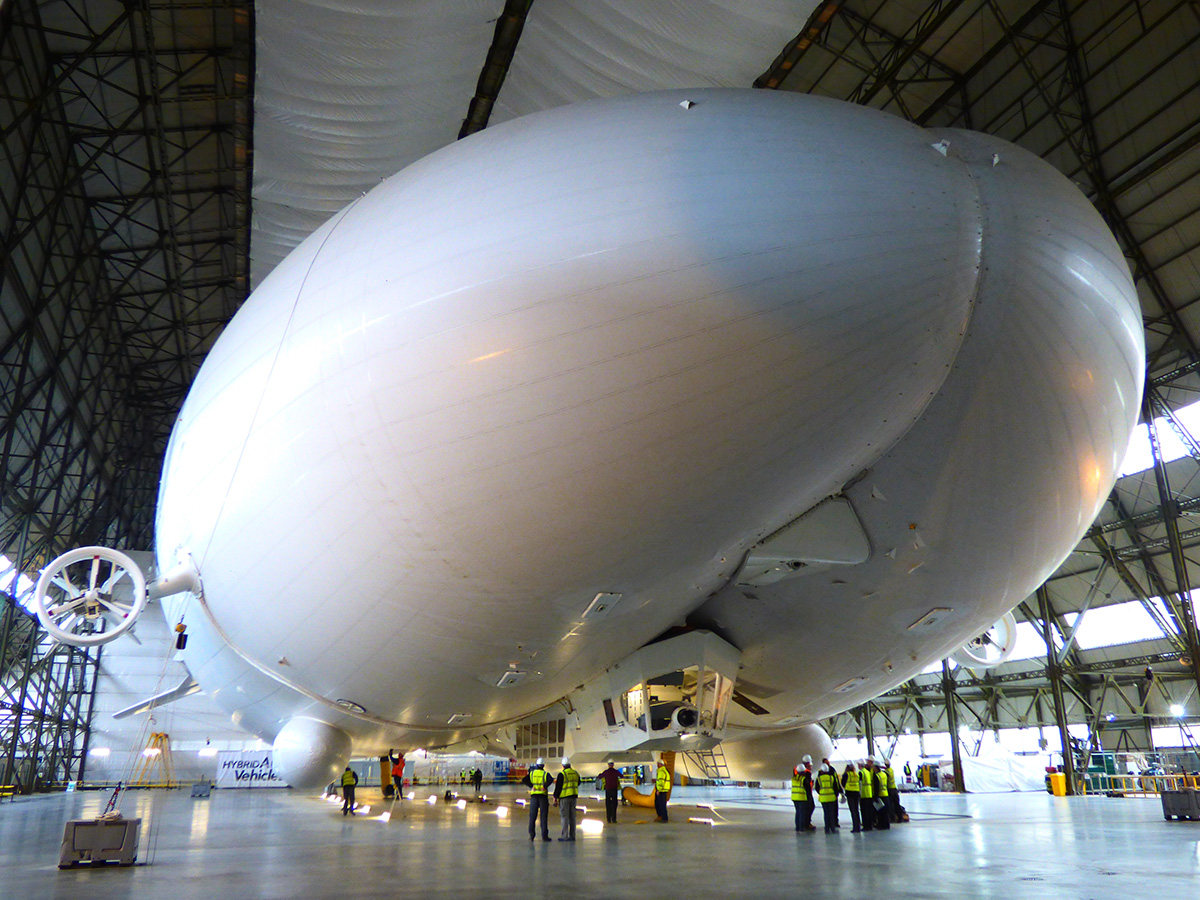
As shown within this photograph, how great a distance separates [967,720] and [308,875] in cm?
4100

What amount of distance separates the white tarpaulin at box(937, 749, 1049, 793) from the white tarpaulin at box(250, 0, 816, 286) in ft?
92.7

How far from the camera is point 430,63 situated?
1670cm

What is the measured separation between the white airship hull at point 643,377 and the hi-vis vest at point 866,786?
4.54 m

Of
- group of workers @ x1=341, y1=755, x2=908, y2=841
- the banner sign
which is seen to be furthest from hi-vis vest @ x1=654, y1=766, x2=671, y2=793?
the banner sign

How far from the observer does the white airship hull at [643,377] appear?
557cm

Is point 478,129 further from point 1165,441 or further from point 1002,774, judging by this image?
point 1002,774

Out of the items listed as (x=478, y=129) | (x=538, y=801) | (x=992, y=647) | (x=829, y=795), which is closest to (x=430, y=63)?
(x=478, y=129)

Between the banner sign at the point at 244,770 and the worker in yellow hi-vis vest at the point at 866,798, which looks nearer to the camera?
the worker in yellow hi-vis vest at the point at 866,798

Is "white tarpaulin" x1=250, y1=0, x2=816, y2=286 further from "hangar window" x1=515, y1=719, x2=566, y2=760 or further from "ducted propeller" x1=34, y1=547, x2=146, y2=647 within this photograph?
"hangar window" x1=515, y1=719, x2=566, y2=760

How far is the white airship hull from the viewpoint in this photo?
18.3 ft

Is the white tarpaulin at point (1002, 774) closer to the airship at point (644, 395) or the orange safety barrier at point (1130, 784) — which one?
the orange safety barrier at point (1130, 784)

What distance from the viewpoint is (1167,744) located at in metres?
32.8

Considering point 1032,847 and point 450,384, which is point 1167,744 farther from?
point 450,384

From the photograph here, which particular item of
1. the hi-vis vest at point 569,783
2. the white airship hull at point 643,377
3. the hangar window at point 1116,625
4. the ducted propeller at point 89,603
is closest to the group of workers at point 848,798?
the hi-vis vest at point 569,783
